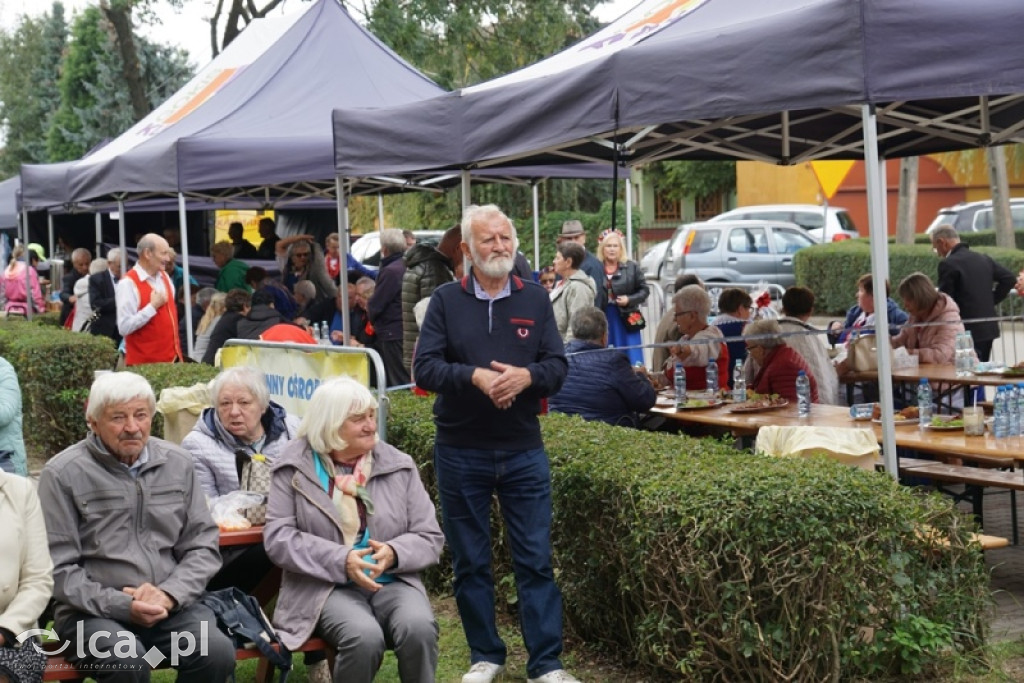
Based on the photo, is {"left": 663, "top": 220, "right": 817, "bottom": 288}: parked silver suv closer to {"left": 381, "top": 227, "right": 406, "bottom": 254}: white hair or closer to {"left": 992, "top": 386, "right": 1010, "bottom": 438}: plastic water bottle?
{"left": 381, "top": 227, "right": 406, "bottom": 254}: white hair

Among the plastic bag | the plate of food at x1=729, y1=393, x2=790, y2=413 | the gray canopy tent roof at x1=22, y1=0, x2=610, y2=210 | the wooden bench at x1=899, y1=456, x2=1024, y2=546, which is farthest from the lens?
the gray canopy tent roof at x1=22, y1=0, x2=610, y2=210

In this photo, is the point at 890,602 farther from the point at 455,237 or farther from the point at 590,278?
the point at 590,278

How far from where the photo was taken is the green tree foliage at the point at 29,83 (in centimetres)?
5584

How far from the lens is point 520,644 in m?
6.22

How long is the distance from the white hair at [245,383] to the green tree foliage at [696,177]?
40716 mm

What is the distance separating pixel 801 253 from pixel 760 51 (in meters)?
20.0

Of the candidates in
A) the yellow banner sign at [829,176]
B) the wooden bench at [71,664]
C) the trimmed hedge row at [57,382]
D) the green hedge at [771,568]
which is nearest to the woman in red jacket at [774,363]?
the green hedge at [771,568]

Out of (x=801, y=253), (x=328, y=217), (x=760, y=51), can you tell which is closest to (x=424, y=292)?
(x=760, y=51)

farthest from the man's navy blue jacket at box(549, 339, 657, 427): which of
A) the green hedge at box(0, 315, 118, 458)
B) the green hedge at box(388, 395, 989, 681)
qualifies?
the green hedge at box(0, 315, 118, 458)

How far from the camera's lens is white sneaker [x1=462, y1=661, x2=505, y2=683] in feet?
18.2

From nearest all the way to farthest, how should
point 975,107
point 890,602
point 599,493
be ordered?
point 890,602 < point 599,493 < point 975,107

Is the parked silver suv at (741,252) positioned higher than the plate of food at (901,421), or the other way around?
the parked silver suv at (741,252)

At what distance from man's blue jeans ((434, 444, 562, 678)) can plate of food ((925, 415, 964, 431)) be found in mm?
2854

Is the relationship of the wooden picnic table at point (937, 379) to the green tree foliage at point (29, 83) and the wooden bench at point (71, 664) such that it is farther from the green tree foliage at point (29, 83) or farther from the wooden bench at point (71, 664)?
the green tree foliage at point (29, 83)
